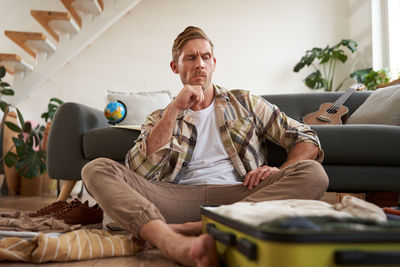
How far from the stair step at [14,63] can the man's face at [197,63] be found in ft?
8.39

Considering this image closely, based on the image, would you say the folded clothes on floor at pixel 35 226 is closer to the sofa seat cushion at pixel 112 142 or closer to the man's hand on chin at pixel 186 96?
the man's hand on chin at pixel 186 96

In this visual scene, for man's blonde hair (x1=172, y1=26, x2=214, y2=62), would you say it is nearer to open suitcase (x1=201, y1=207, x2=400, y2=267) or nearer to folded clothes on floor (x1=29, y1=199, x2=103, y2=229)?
folded clothes on floor (x1=29, y1=199, x2=103, y2=229)

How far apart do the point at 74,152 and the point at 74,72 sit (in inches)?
109

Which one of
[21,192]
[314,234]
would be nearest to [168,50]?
[21,192]

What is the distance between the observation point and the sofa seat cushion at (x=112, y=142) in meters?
2.15

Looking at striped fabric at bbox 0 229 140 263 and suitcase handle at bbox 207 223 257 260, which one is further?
striped fabric at bbox 0 229 140 263

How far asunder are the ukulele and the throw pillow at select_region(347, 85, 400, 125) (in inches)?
2.4

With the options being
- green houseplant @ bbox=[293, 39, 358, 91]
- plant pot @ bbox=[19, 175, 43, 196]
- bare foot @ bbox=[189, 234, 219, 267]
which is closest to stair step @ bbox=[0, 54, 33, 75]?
plant pot @ bbox=[19, 175, 43, 196]

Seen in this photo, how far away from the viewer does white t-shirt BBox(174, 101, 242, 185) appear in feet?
4.69

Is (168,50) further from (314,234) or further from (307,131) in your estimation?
(314,234)

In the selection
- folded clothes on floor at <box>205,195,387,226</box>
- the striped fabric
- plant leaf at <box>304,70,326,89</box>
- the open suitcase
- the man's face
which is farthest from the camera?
plant leaf at <box>304,70,326,89</box>

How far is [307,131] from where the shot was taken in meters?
1.54

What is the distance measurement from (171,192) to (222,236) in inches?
22.9

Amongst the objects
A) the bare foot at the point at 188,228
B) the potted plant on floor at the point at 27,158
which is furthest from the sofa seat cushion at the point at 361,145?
the potted plant on floor at the point at 27,158
